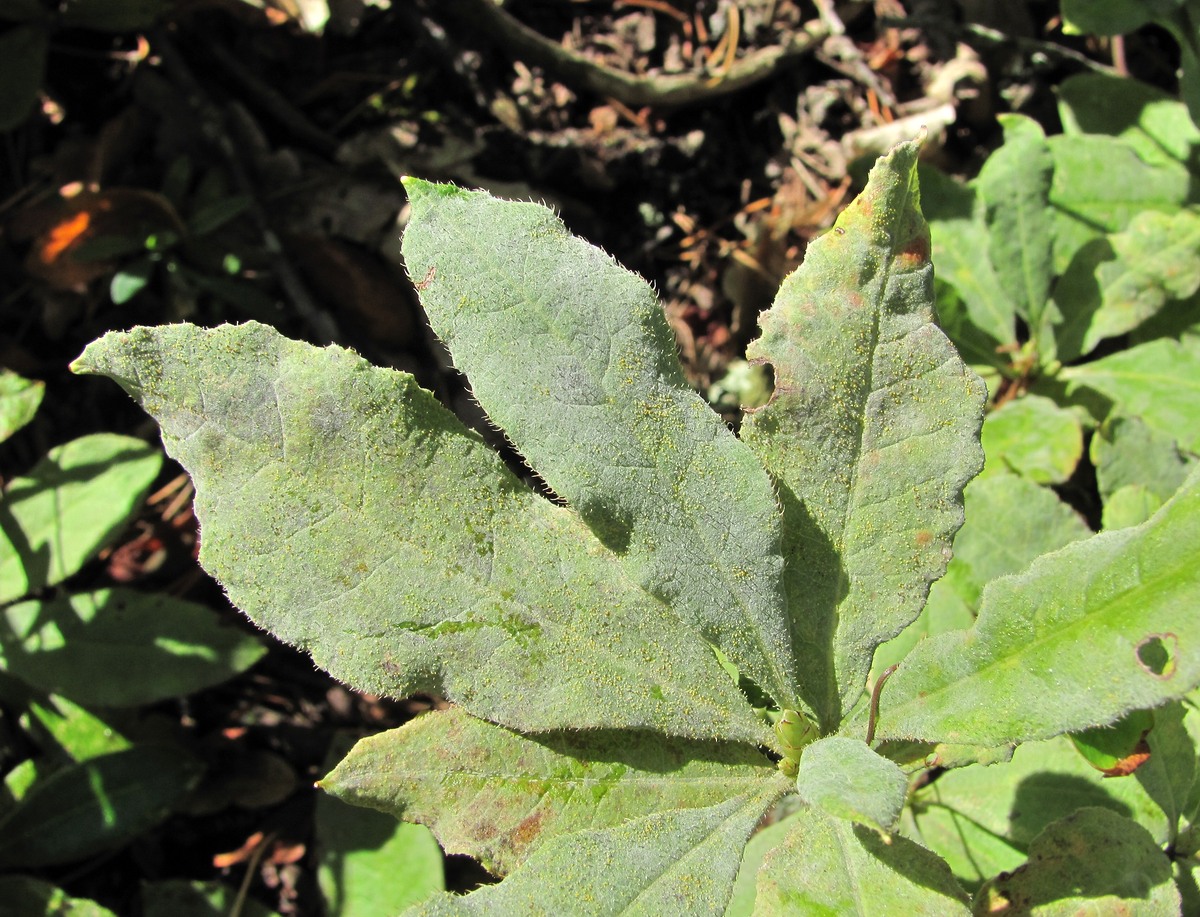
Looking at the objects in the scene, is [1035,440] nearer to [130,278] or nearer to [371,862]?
[371,862]

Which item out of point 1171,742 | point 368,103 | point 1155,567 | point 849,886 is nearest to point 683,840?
point 849,886

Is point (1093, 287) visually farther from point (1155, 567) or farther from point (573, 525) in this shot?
point (573, 525)

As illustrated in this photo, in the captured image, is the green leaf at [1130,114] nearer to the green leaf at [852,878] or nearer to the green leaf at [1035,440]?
the green leaf at [1035,440]

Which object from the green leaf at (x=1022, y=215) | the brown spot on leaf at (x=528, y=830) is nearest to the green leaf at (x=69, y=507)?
the brown spot on leaf at (x=528, y=830)

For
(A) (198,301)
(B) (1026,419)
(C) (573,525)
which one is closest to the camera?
(C) (573,525)

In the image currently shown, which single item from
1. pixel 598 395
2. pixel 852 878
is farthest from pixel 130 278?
pixel 852 878

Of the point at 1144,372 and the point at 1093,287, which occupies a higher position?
the point at 1093,287

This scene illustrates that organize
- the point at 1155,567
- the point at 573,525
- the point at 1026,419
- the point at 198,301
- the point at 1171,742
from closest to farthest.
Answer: the point at 1155,567 → the point at 573,525 → the point at 1171,742 → the point at 1026,419 → the point at 198,301
